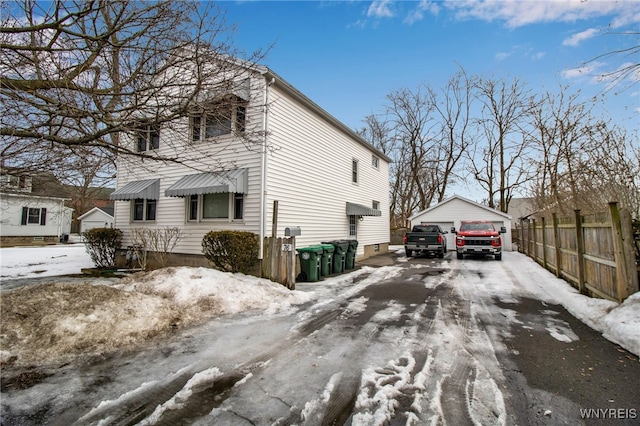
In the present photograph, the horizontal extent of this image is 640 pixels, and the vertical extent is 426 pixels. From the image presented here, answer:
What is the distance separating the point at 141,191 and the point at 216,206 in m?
2.98

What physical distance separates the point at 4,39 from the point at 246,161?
5.40 meters

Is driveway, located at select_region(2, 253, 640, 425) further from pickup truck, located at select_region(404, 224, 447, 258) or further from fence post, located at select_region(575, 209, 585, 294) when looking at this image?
pickup truck, located at select_region(404, 224, 447, 258)

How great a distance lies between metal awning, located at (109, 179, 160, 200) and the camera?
10.5 meters

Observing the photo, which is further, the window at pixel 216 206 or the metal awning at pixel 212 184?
the window at pixel 216 206

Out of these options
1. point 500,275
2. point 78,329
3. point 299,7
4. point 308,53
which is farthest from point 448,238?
point 78,329

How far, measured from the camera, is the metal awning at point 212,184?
845 cm

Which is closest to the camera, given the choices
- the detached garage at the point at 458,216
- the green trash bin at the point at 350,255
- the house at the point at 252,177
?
the house at the point at 252,177

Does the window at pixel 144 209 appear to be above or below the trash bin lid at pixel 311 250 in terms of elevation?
above

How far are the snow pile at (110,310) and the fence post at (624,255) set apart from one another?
18.8ft

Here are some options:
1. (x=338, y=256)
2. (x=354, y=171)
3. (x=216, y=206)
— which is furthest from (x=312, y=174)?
(x=354, y=171)

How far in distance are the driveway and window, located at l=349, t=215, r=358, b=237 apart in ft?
30.7

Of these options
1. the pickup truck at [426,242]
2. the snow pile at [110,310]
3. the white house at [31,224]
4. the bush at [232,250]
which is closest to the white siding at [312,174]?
the bush at [232,250]

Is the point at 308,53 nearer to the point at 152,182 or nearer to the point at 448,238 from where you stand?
the point at 152,182

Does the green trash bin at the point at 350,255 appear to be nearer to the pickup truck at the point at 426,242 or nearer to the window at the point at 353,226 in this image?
the window at the point at 353,226
